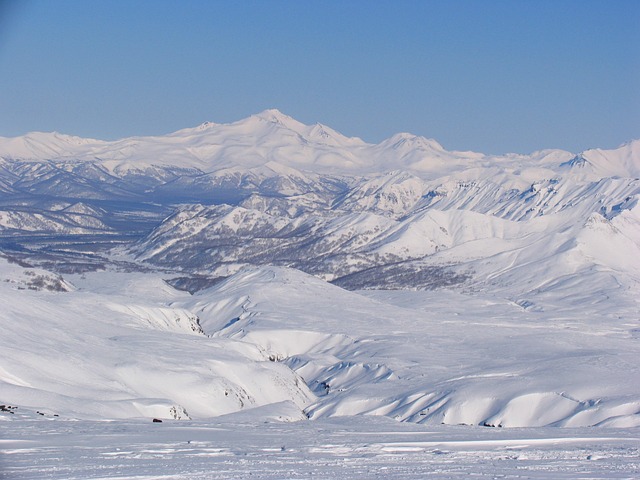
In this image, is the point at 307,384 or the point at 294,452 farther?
the point at 307,384

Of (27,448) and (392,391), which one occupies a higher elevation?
(27,448)

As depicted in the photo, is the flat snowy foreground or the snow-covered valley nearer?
the flat snowy foreground

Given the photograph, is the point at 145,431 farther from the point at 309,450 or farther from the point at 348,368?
the point at 348,368

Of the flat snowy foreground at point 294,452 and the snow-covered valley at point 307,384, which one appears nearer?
the flat snowy foreground at point 294,452

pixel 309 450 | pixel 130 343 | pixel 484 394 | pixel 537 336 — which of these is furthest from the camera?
pixel 537 336

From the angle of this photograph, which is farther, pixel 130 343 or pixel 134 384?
pixel 130 343

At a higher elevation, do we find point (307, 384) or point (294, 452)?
point (294, 452)

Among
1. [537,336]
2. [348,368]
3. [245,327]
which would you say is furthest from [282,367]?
[537,336]

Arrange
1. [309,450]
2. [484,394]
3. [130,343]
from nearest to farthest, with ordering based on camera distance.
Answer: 1. [309,450]
2. [484,394]
3. [130,343]
